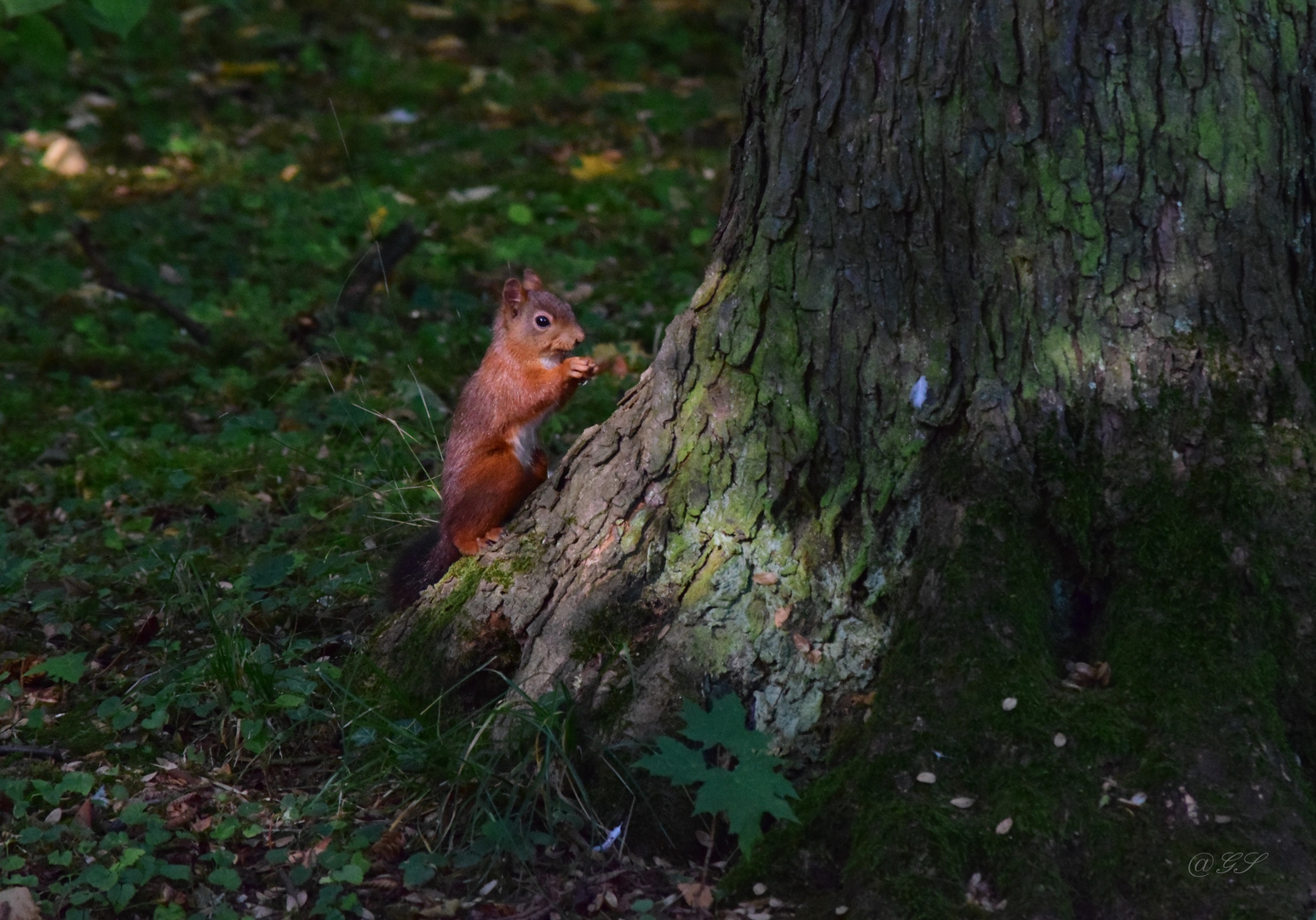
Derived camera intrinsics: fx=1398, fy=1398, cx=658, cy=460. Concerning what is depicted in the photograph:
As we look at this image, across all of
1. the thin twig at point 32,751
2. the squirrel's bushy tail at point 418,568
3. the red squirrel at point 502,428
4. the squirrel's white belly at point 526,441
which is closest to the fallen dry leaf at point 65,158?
the red squirrel at point 502,428

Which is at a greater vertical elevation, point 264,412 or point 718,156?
point 718,156

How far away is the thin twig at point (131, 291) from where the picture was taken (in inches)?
237

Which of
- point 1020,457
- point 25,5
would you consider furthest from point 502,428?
point 25,5

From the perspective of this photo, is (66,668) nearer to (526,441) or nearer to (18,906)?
(18,906)

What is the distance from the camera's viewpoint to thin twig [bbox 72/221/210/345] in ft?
19.8

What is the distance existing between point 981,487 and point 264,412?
318cm

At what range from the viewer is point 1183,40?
9.31 feet

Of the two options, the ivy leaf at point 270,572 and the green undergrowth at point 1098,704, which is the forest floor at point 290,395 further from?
the green undergrowth at point 1098,704

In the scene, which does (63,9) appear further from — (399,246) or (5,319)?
(399,246)

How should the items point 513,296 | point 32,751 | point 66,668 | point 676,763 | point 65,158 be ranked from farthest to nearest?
point 65,158 → point 513,296 → point 66,668 → point 32,751 → point 676,763

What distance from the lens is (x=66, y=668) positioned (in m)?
3.61

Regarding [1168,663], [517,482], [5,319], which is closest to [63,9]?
[5,319]

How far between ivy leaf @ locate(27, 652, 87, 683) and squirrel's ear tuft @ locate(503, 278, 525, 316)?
1573 mm

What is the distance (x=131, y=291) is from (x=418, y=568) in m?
3.02
